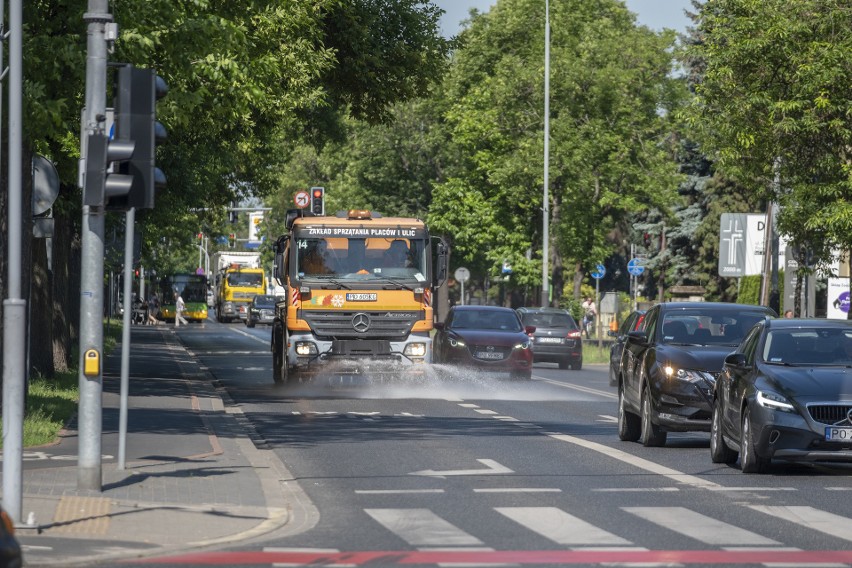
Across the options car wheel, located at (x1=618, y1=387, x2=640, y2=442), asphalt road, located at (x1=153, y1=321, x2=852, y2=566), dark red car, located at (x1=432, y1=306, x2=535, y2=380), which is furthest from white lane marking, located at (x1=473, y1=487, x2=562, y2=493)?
dark red car, located at (x1=432, y1=306, x2=535, y2=380)

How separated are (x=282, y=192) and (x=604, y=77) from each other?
1661 inches

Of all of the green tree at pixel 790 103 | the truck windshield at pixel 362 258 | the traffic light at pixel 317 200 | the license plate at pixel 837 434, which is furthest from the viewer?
the traffic light at pixel 317 200

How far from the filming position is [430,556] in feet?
33.8

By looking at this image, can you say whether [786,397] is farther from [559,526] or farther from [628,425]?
[628,425]

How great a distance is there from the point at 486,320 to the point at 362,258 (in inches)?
302

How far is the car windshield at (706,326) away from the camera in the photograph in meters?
19.6

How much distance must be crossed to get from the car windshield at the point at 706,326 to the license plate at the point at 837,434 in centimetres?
415

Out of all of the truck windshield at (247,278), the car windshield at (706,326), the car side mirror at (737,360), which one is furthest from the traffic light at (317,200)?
the truck windshield at (247,278)

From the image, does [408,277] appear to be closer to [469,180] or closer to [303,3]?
[303,3]

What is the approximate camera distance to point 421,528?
11.8 metres

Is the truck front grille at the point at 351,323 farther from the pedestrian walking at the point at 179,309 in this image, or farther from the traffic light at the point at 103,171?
the pedestrian walking at the point at 179,309

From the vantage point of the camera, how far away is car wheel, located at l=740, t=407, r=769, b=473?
15.8m

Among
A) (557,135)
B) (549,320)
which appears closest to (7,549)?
(549,320)

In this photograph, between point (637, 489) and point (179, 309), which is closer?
point (637, 489)
